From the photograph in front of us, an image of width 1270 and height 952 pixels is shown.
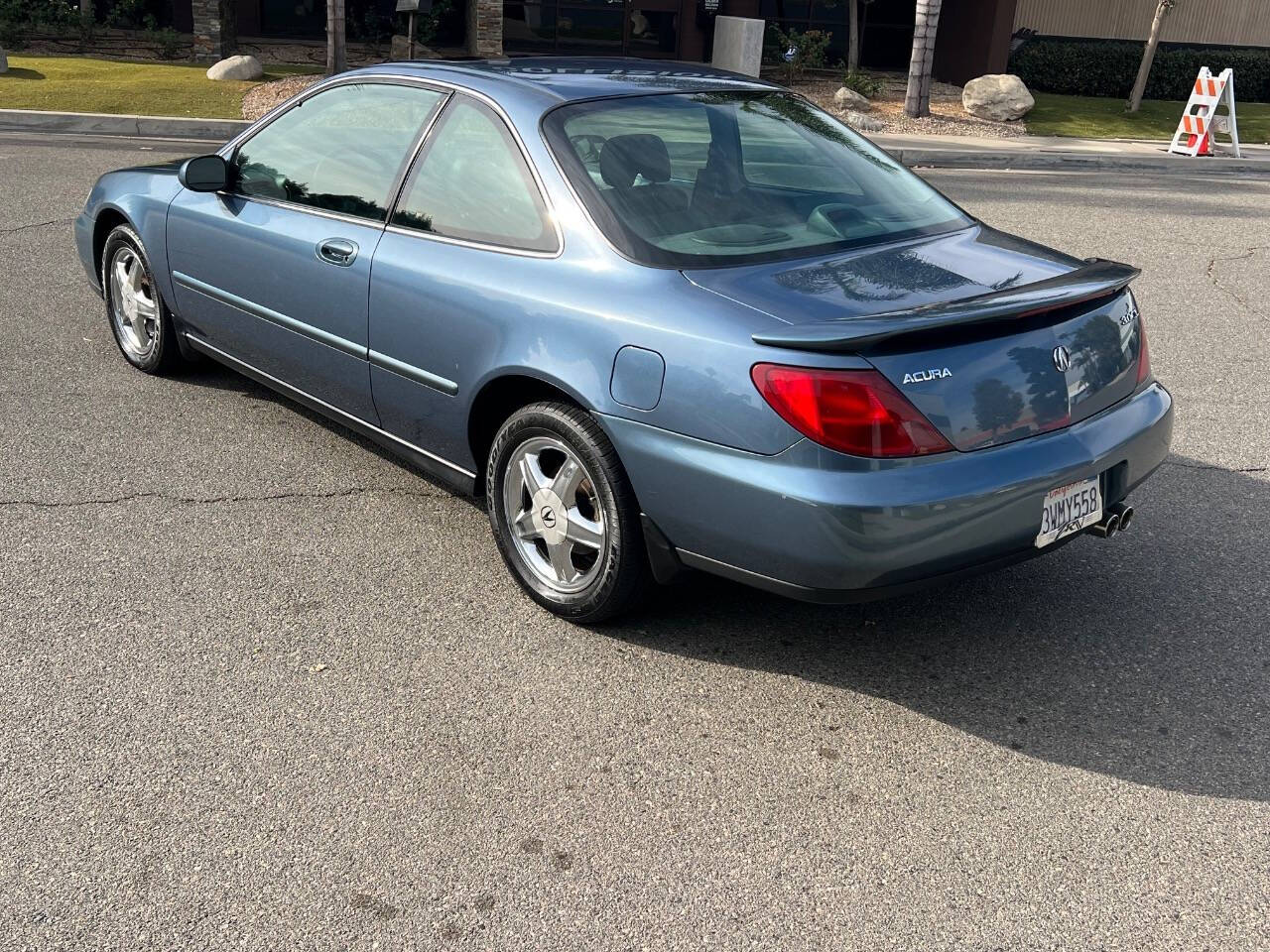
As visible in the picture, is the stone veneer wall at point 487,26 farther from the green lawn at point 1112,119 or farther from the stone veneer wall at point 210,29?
the green lawn at point 1112,119

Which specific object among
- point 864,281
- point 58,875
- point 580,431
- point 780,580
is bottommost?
point 58,875

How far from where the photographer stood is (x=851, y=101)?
19172mm

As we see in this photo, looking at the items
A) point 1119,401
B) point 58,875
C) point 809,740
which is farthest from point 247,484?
point 1119,401

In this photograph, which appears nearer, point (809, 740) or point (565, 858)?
point (565, 858)

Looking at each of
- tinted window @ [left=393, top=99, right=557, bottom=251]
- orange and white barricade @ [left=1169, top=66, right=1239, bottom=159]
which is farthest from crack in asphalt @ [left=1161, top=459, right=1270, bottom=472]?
orange and white barricade @ [left=1169, top=66, right=1239, bottom=159]

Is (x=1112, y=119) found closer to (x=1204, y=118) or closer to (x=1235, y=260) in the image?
(x=1204, y=118)

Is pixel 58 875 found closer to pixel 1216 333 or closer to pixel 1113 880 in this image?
pixel 1113 880

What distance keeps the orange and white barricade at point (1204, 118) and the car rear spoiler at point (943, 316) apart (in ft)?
51.4

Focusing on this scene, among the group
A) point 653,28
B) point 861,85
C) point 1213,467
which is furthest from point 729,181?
point 653,28

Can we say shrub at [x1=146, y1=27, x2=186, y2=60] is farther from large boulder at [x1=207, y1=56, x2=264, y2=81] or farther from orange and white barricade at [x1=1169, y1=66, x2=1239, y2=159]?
orange and white barricade at [x1=1169, y1=66, x2=1239, y2=159]

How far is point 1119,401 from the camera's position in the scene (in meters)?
3.59

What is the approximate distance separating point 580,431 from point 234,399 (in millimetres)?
2748

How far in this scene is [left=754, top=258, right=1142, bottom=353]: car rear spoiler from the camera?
300 cm

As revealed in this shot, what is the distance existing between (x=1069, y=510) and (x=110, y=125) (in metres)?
14.0
